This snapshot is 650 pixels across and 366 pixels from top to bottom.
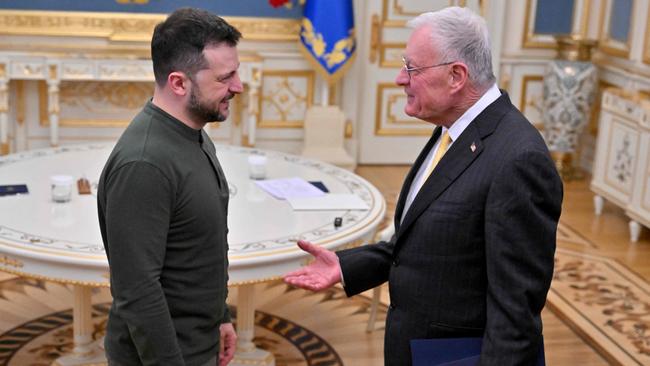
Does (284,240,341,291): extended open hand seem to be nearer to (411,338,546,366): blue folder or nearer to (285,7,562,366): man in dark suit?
(285,7,562,366): man in dark suit

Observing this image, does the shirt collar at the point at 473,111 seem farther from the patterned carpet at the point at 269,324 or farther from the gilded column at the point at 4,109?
the gilded column at the point at 4,109

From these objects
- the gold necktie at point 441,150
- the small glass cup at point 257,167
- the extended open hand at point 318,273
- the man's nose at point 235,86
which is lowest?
the small glass cup at point 257,167

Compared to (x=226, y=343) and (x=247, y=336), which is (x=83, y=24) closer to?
(x=247, y=336)

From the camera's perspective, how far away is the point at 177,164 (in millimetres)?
1871

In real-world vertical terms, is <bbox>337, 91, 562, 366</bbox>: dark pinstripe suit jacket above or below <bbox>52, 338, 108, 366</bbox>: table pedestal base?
above

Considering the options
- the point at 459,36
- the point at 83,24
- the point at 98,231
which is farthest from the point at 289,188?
the point at 83,24

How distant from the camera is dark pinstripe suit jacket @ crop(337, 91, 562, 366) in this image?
1.79 meters

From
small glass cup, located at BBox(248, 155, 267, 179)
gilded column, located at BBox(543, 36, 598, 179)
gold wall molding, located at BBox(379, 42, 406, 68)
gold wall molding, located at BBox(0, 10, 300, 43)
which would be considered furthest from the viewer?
gold wall molding, located at BBox(379, 42, 406, 68)

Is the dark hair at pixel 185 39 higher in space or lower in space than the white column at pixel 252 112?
higher

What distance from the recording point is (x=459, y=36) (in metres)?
1.84

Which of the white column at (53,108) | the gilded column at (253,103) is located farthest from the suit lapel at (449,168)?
A: the white column at (53,108)

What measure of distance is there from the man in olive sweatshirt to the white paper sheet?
1.54 metres

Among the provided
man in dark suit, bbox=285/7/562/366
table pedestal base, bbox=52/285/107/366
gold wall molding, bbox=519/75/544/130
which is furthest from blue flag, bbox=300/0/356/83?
man in dark suit, bbox=285/7/562/366

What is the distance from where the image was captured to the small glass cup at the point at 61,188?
3.46m
